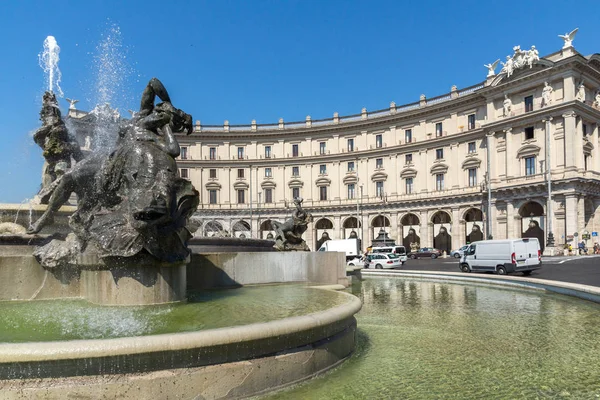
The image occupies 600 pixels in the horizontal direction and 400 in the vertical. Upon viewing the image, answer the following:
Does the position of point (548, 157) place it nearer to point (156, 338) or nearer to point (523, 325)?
point (523, 325)

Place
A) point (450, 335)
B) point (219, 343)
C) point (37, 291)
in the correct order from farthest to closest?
point (450, 335) → point (37, 291) → point (219, 343)

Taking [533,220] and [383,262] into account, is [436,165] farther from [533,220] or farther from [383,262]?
[383,262]

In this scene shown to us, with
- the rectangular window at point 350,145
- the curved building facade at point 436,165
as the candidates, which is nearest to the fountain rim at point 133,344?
the curved building facade at point 436,165

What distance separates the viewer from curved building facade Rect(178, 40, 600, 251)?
152ft

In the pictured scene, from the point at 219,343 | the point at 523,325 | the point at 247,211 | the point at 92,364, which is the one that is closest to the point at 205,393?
the point at 219,343

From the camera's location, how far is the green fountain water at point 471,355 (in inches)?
168

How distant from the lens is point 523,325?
294 inches

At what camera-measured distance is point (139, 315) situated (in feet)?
16.1

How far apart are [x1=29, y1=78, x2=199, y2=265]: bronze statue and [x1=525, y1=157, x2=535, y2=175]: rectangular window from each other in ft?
167

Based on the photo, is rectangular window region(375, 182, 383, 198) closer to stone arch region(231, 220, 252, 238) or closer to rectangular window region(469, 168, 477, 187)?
rectangular window region(469, 168, 477, 187)

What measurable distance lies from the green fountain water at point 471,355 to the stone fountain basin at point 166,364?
37cm

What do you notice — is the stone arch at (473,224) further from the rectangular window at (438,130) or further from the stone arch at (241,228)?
the stone arch at (241,228)

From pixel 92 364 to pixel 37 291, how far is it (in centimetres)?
358

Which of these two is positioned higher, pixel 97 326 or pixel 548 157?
pixel 548 157
